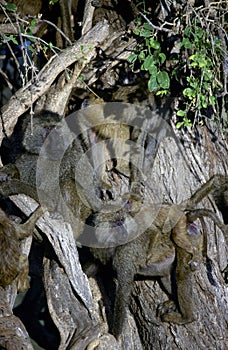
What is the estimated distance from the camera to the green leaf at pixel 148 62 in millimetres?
5316

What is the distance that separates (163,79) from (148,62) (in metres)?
0.18

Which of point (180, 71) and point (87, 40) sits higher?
point (87, 40)

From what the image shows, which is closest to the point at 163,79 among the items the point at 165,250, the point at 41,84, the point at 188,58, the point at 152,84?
the point at 152,84

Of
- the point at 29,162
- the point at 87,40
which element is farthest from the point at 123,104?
the point at 29,162

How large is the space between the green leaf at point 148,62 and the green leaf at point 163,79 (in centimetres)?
10

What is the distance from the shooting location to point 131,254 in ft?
17.0

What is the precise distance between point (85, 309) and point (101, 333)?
0.71 feet

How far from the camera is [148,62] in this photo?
5332mm

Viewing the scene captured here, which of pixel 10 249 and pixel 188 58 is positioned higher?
pixel 188 58

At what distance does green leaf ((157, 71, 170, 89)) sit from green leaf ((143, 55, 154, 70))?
10 cm

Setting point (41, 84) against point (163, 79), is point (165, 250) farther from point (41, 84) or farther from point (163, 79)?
point (41, 84)

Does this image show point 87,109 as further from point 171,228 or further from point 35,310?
point 35,310

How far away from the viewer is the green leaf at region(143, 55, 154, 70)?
17.4 feet

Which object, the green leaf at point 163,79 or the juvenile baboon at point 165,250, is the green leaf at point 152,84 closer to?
the green leaf at point 163,79
